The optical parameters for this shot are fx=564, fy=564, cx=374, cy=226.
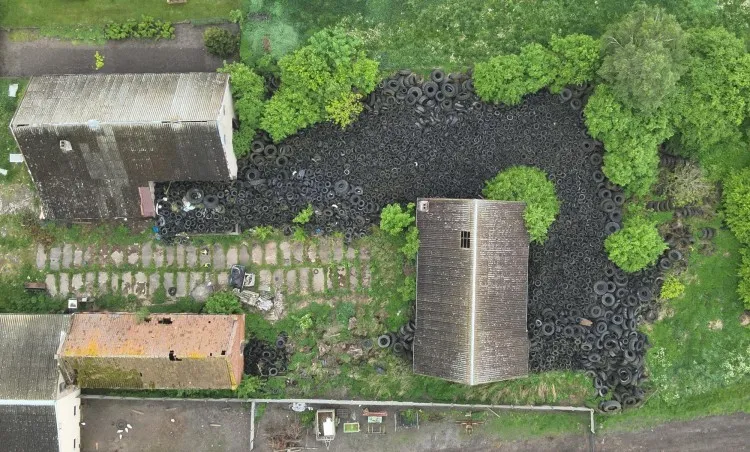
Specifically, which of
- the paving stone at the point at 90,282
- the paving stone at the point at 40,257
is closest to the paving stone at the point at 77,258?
the paving stone at the point at 90,282

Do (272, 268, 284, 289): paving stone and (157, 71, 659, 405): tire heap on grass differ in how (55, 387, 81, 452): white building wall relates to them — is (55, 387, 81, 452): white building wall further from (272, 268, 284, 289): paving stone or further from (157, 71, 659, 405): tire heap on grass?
(272, 268, 284, 289): paving stone

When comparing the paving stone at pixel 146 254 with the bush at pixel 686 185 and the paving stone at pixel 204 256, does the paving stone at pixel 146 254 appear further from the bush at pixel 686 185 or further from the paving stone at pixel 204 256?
the bush at pixel 686 185

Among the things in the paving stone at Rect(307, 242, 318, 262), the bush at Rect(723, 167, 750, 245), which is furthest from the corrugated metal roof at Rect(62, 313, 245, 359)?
the bush at Rect(723, 167, 750, 245)

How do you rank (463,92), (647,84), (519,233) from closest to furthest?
(647,84) → (519,233) → (463,92)

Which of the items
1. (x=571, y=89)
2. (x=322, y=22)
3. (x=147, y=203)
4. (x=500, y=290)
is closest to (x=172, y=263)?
(x=147, y=203)

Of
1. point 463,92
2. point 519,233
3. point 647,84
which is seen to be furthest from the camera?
point 463,92

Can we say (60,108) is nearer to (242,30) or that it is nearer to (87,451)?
(242,30)

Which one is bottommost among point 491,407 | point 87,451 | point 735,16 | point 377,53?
point 87,451
